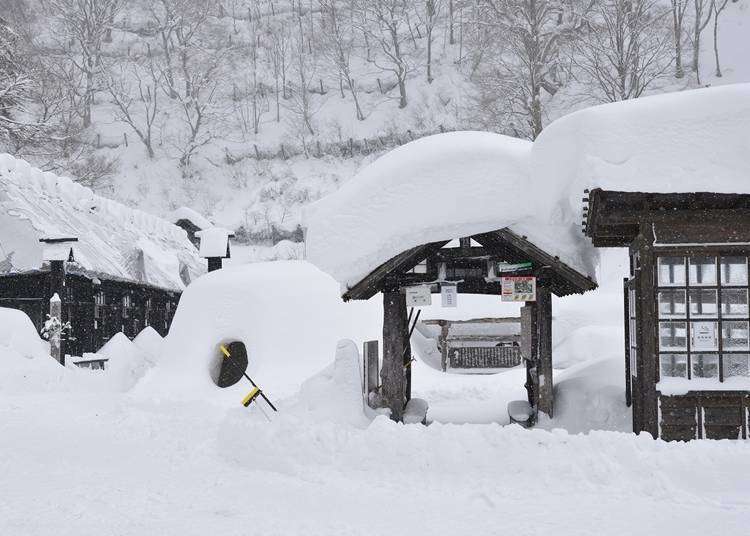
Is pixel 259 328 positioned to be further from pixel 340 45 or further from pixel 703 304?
pixel 340 45

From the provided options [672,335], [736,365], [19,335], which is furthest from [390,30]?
[736,365]

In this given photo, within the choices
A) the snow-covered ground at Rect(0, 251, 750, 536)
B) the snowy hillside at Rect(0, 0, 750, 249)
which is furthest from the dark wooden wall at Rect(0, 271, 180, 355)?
the snowy hillside at Rect(0, 0, 750, 249)

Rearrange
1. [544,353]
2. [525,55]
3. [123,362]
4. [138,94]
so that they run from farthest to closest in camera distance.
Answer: [138,94] → [525,55] → [123,362] → [544,353]

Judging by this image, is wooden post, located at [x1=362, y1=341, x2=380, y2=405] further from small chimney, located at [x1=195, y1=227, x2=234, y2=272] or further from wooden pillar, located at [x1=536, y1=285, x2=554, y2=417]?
small chimney, located at [x1=195, y1=227, x2=234, y2=272]

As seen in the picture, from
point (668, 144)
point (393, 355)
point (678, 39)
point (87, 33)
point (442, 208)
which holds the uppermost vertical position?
point (87, 33)

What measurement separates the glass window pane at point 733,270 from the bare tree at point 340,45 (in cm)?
3985

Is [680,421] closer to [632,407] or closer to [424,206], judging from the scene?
[632,407]

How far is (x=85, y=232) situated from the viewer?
22828 millimetres

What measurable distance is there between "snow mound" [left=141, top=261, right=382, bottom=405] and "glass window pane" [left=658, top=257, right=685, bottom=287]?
335 inches

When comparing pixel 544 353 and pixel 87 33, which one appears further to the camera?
pixel 87 33

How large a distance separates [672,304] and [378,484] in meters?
3.92

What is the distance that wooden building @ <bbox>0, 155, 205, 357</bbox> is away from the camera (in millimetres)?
19234

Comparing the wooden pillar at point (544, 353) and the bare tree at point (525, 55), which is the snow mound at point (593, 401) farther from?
the bare tree at point (525, 55)

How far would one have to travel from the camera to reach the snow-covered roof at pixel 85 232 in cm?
1947
